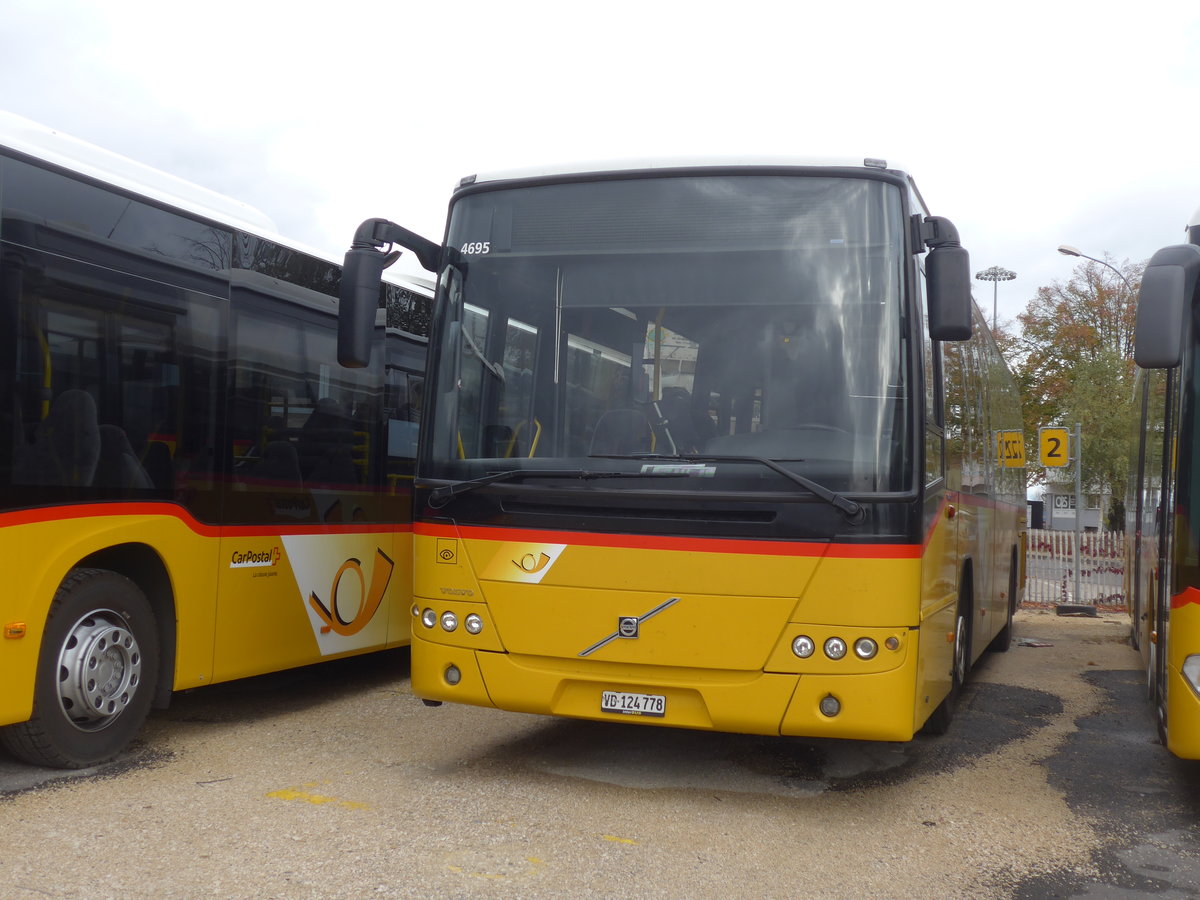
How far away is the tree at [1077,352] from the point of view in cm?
3659

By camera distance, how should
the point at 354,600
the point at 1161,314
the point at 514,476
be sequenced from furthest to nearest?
the point at 354,600, the point at 514,476, the point at 1161,314

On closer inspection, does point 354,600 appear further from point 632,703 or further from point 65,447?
point 632,703

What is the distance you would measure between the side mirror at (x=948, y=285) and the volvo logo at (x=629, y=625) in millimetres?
1828

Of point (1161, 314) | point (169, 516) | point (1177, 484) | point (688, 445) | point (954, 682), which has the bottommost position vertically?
point (954, 682)

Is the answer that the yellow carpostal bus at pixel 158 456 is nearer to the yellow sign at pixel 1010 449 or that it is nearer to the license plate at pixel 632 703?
the license plate at pixel 632 703

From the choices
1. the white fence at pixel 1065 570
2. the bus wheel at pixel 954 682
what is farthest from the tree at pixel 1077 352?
the bus wheel at pixel 954 682

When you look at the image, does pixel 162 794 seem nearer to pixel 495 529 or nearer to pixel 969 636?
pixel 495 529

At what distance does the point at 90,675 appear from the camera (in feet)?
20.6

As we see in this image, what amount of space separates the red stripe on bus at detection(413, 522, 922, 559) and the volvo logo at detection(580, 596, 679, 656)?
28 cm

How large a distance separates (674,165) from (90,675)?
13.1 ft

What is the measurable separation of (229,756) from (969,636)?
16.1ft

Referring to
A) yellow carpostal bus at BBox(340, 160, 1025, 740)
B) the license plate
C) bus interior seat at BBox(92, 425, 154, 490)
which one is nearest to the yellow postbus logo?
bus interior seat at BBox(92, 425, 154, 490)

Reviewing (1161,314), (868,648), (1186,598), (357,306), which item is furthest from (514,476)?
(1186,598)

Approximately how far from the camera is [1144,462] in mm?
10102
